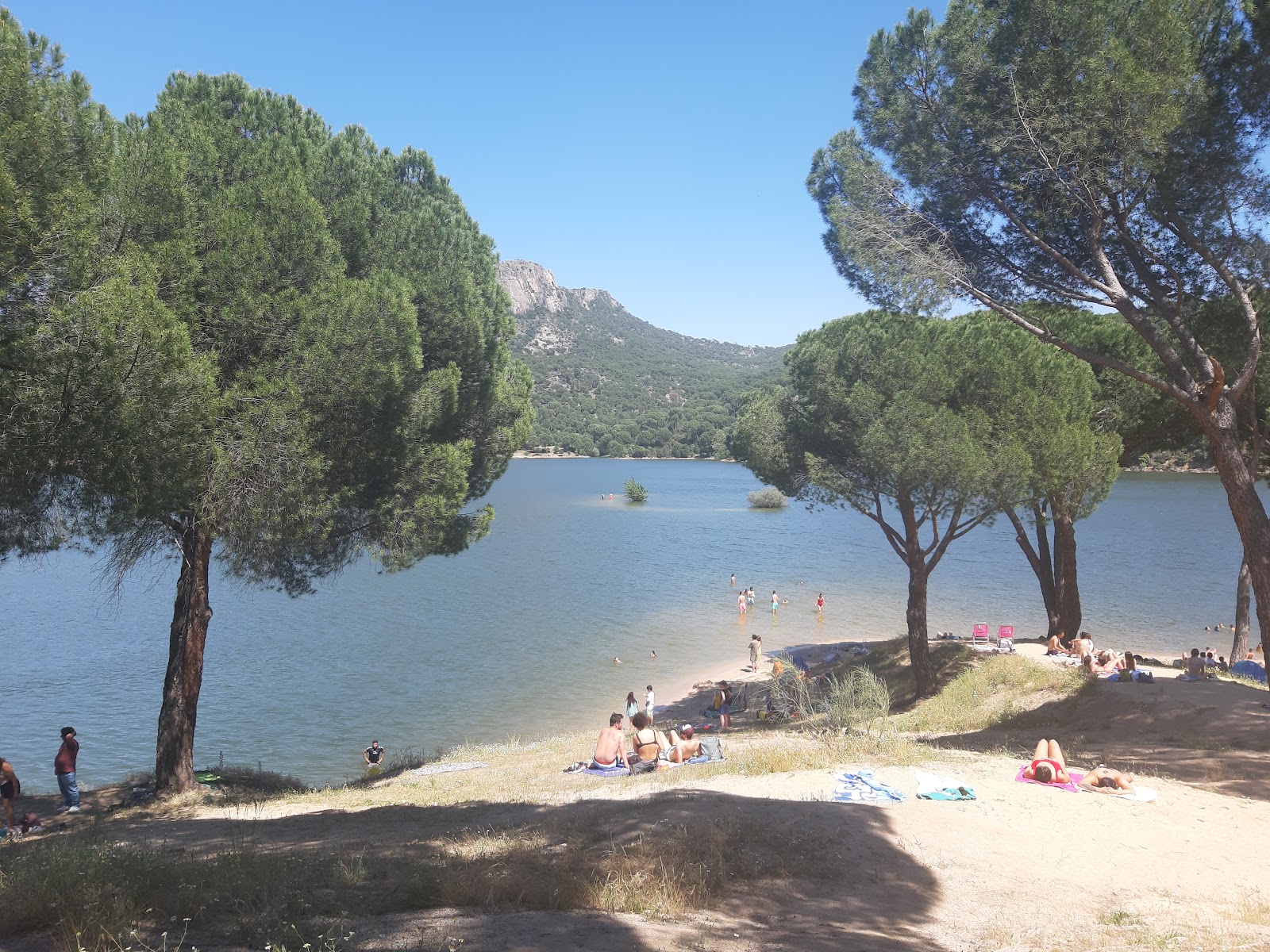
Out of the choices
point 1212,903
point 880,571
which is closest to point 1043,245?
point 1212,903

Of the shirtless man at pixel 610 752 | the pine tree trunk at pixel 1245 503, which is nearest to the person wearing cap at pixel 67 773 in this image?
the shirtless man at pixel 610 752

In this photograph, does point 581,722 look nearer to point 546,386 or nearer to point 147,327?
point 147,327

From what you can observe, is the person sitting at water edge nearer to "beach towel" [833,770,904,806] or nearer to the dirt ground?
the dirt ground

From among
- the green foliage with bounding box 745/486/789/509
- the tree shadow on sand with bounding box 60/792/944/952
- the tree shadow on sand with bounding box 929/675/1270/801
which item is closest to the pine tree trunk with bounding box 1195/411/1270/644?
the tree shadow on sand with bounding box 929/675/1270/801

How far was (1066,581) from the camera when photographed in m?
18.7

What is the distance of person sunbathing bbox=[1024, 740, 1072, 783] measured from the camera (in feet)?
29.2

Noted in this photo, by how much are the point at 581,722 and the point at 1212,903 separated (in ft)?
51.1

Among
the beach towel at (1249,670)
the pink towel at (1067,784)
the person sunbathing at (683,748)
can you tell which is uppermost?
the pink towel at (1067,784)

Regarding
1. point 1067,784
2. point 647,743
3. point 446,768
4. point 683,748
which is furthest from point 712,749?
point 1067,784

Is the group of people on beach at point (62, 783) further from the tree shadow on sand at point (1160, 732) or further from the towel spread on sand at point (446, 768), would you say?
the tree shadow on sand at point (1160, 732)

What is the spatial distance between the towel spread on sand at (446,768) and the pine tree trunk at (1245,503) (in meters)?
11.2

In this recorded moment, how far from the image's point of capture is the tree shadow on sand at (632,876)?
4.64m

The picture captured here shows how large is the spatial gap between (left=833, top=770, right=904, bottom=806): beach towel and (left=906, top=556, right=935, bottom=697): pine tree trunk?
9074 millimetres

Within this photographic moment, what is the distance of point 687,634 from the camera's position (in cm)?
3030
